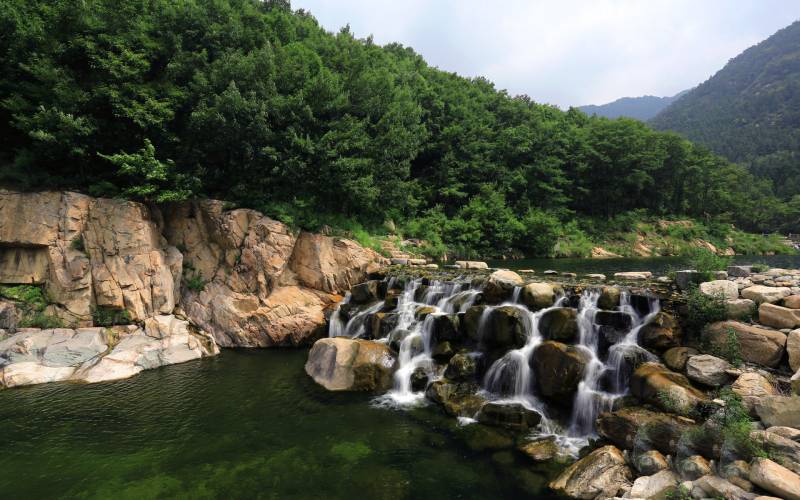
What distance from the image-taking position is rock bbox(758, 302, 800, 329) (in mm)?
8125

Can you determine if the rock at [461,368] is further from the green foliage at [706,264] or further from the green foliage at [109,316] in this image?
the green foliage at [109,316]

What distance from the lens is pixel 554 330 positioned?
11.2m

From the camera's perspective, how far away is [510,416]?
366 inches

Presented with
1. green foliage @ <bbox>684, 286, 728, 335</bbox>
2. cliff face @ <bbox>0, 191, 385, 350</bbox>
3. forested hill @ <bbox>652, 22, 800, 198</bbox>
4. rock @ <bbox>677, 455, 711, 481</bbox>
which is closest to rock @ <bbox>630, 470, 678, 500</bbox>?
rock @ <bbox>677, 455, 711, 481</bbox>

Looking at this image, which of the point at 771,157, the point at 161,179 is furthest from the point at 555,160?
the point at 771,157

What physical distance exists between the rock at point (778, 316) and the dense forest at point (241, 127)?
57.0 ft

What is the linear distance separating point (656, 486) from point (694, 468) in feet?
2.21

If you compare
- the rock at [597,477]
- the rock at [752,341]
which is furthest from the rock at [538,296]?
the rock at [597,477]

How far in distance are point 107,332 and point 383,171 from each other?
1824 centimetres

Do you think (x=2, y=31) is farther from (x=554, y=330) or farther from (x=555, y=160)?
(x=555, y=160)

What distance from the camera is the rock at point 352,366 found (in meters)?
12.0

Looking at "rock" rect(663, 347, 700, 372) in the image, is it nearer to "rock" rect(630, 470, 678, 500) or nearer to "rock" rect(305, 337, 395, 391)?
"rock" rect(630, 470, 678, 500)

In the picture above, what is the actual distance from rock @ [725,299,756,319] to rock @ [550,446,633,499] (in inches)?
201

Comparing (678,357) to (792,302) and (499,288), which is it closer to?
(792,302)
